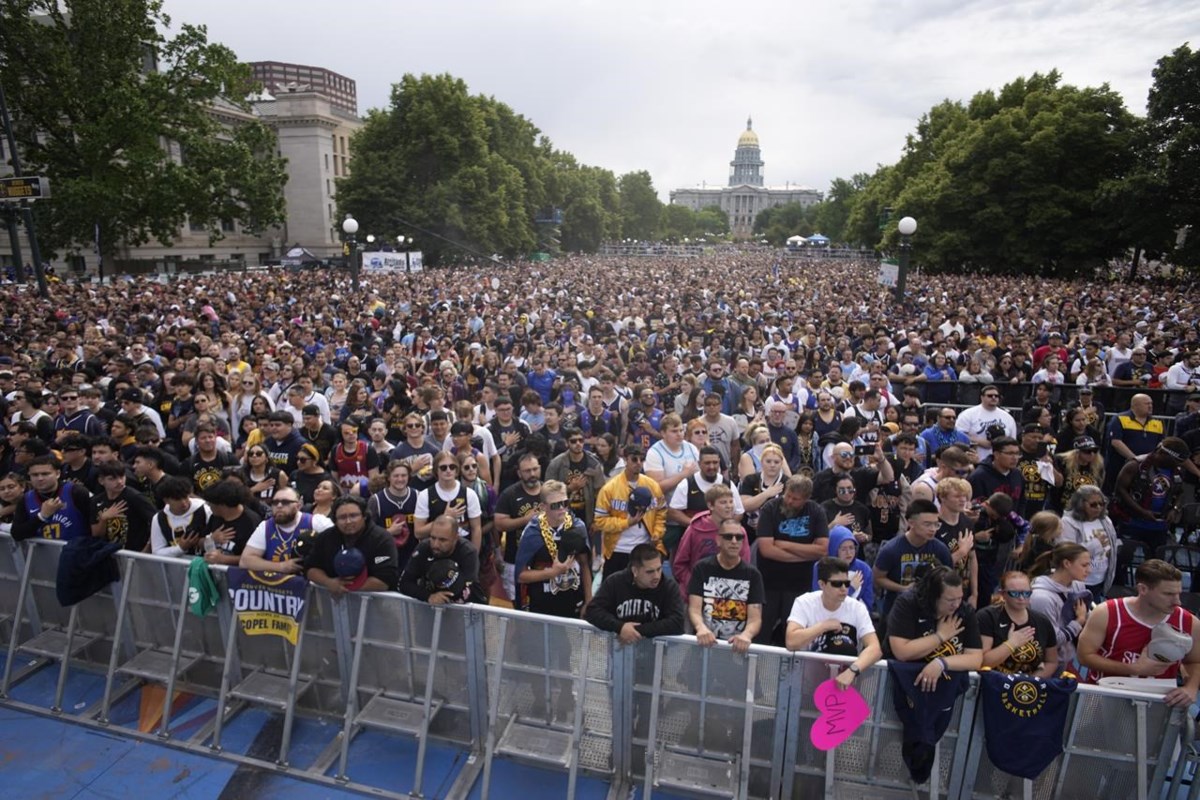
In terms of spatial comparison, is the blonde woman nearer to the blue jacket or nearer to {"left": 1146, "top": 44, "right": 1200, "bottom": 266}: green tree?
the blue jacket

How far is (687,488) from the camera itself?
543 centimetres

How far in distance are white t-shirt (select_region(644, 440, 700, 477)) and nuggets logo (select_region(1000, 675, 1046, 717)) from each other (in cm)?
302

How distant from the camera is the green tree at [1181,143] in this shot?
1143 inches

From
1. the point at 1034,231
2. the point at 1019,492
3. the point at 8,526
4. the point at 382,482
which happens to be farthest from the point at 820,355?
the point at 1034,231

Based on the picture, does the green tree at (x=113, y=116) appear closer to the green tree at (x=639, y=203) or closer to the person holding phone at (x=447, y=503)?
the person holding phone at (x=447, y=503)

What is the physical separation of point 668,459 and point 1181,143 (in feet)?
118

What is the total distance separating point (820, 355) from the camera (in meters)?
12.1

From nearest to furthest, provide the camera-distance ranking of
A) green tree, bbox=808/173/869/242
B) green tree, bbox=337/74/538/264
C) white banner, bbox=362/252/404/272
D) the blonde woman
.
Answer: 1. the blonde woman
2. white banner, bbox=362/252/404/272
3. green tree, bbox=337/74/538/264
4. green tree, bbox=808/173/869/242

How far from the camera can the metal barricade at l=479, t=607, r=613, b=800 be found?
13.3 ft

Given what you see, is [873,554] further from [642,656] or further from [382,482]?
[382,482]

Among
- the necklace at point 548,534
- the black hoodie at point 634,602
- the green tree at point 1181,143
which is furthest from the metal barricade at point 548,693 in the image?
the green tree at point 1181,143

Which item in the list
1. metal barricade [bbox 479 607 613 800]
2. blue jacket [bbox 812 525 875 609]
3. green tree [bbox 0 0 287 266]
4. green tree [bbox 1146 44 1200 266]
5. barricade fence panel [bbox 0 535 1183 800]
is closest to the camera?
barricade fence panel [bbox 0 535 1183 800]

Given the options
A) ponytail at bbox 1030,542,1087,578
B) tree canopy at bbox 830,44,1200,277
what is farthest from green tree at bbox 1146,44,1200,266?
ponytail at bbox 1030,542,1087,578

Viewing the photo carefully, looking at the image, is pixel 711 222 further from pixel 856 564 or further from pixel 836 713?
pixel 836 713
